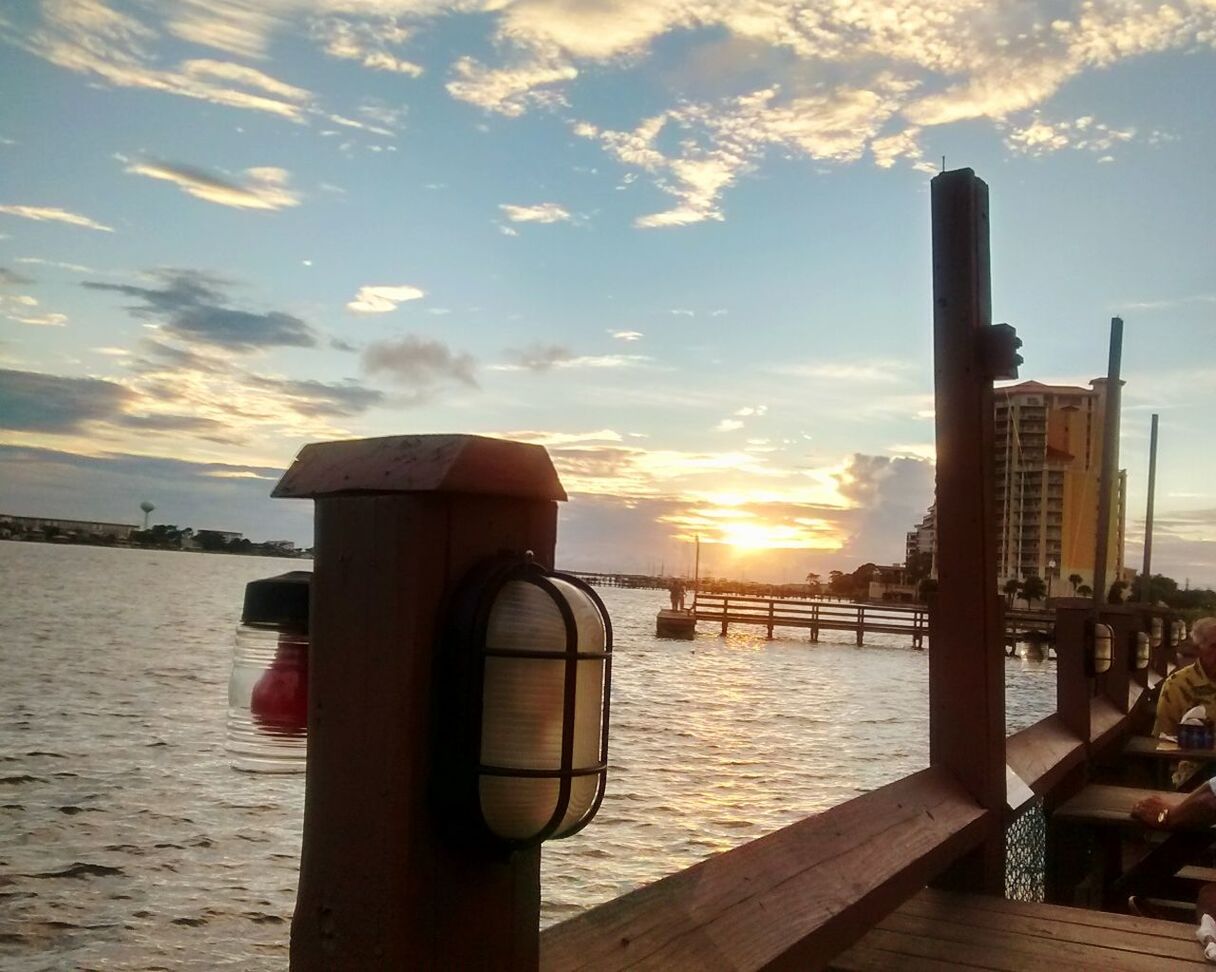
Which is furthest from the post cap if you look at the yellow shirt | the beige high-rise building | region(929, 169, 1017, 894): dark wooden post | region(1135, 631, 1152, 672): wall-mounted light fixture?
the beige high-rise building

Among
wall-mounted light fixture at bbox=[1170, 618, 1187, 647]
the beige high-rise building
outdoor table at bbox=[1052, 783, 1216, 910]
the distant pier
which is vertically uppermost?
the beige high-rise building

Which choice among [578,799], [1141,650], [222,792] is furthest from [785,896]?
[222,792]

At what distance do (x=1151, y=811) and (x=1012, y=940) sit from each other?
1.37 metres

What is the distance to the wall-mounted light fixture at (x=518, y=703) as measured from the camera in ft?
3.08

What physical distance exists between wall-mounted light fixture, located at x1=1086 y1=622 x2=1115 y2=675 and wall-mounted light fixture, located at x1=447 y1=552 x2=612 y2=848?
4244mm

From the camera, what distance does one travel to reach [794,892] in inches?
77.6

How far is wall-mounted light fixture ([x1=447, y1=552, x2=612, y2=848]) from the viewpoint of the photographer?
0.94 m

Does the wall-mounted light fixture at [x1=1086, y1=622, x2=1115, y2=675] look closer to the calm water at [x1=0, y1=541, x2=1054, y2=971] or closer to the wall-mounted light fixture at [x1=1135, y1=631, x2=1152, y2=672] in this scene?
the wall-mounted light fixture at [x1=1135, y1=631, x2=1152, y2=672]

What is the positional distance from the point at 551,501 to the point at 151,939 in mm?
9835

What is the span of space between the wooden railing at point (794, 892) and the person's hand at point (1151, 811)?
1.29 feet

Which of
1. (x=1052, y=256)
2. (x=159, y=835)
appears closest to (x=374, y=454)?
(x=1052, y=256)

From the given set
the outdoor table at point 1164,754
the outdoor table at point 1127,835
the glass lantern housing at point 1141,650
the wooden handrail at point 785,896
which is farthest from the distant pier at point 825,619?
the wooden handrail at point 785,896

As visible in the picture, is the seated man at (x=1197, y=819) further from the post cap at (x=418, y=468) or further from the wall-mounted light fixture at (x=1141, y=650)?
the wall-mounted light fixture at (x=1141, y=650)

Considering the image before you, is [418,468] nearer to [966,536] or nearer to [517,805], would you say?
[517,805]
